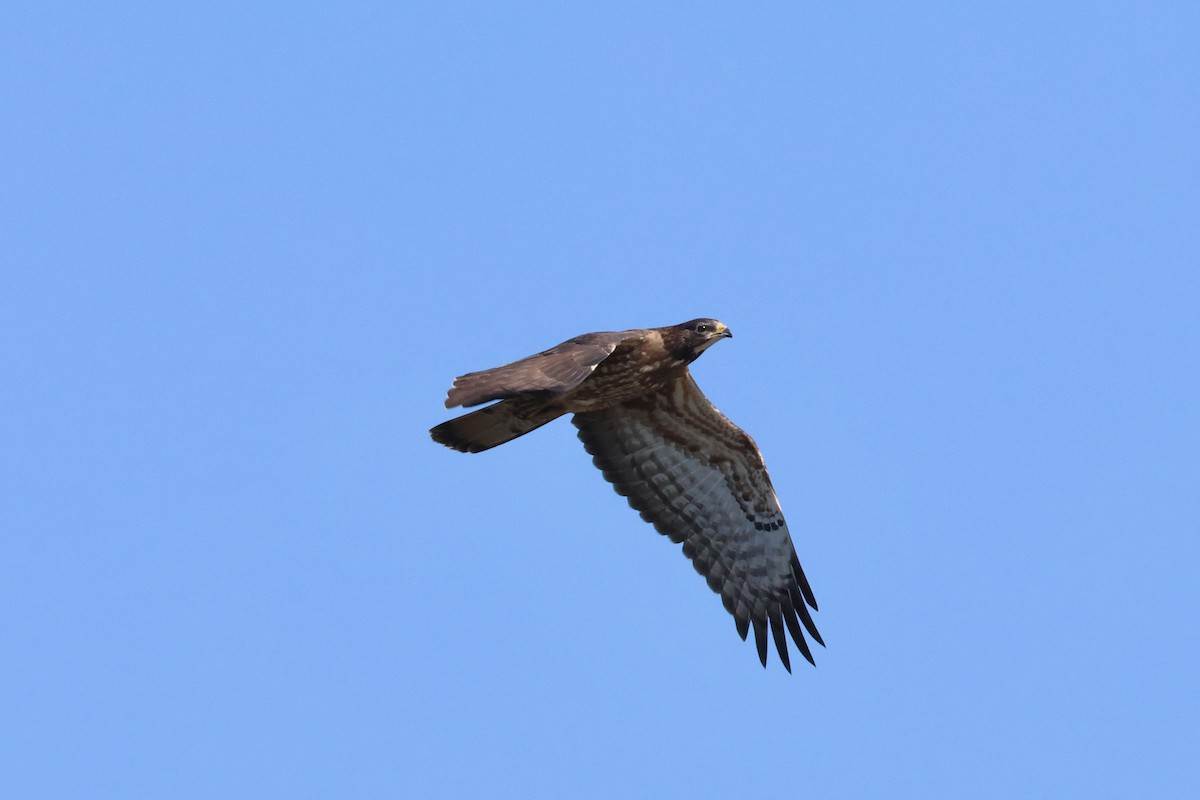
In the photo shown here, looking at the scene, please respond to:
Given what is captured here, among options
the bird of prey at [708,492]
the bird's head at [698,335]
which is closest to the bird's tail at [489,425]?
the bird of prey at [708,492]

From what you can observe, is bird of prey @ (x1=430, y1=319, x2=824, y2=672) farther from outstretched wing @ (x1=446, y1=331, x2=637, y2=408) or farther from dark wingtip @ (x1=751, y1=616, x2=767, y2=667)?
outstretched wing @ (x1=446, y1=331, x2=637, y2=408)

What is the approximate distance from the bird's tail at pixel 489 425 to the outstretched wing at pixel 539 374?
86cm

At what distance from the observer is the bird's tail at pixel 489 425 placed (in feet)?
42.7

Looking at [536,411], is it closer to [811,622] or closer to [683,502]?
[683,502]

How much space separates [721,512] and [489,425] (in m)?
2.76

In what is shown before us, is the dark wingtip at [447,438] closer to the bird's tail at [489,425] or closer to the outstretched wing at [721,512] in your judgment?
the bird's tail at [489,425]

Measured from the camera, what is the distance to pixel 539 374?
448 inches

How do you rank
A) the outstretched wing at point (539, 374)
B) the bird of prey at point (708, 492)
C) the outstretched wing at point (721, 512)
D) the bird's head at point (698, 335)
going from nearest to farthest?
the outstretched wing at point (539, 374) → the bird's head at point (698, 335) → the bird of prey at point (708, 492) → the outstretched wing at point (721, 512)

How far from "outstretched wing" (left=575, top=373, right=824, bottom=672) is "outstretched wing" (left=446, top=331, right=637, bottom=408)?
2322mm

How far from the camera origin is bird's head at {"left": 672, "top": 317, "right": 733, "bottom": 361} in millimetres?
13297

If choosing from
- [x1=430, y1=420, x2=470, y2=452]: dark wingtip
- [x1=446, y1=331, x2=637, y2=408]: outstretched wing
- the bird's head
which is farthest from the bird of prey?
[x1=446, y1=331, x2=637, y2=408]: outstretched wing

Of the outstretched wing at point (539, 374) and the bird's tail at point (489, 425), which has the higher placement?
the bird's tail at point (489, 425)

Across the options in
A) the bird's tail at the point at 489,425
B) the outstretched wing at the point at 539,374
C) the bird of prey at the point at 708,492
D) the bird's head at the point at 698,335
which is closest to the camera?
the outstretched wing at the point at 539,374

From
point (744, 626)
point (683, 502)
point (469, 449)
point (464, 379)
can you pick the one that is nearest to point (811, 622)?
point (744, 626)
